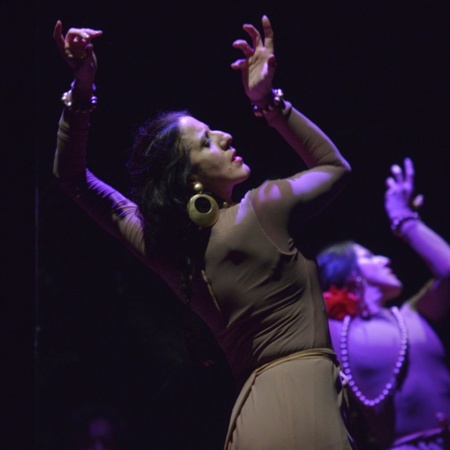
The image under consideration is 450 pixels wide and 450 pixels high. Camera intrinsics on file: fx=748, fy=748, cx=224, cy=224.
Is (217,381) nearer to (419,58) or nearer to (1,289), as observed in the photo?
(1,289)

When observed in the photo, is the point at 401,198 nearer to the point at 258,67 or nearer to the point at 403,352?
the point at 403,352

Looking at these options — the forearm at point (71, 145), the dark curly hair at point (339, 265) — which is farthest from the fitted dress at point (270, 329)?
the dark curly hair at point (339, 265)

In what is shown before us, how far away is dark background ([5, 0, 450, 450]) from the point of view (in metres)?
2.72

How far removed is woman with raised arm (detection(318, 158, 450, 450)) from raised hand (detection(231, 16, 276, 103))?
1278mm

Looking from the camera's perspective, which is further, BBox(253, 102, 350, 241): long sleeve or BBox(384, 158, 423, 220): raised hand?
BBox(384, 158, 423, 220): raised hand

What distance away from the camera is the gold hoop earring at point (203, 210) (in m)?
1.71

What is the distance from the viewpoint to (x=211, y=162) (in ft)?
5.95

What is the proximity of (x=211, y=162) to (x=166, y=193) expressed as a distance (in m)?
0.14

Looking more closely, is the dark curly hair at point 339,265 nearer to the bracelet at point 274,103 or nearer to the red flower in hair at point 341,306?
the red flower in hair at point 341,306

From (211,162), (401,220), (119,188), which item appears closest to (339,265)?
(401,220)

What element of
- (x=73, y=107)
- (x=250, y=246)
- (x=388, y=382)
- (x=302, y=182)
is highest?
(x=73, y=107)

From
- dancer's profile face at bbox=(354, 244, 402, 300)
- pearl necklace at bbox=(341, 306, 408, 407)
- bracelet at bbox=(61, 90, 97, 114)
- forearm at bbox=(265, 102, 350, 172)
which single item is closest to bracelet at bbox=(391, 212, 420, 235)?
dancer's profile face at bbox=(354, 244, 402, 300)

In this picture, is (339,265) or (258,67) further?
(339,265)

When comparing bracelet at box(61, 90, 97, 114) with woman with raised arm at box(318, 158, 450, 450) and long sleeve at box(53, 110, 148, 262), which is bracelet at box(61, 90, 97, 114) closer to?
long sleeve at box(53, 110, 148, 262)
